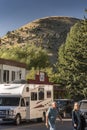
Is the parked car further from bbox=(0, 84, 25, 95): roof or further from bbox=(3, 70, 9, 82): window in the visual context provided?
bbox=(3, 70, 9, 82): window

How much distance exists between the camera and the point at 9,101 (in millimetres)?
37562

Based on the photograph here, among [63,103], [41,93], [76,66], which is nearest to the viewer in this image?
[41,93]

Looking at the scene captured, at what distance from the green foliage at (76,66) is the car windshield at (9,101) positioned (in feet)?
75.3

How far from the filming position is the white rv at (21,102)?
3625 centimetres

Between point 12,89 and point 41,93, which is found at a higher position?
point 12,89

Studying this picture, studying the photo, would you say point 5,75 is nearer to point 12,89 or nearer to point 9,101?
point 12,89

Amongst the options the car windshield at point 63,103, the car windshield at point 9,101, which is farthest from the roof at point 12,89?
the car windshield at point 63,103

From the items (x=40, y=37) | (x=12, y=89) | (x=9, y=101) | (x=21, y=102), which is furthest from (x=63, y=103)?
(x=40, y=37)

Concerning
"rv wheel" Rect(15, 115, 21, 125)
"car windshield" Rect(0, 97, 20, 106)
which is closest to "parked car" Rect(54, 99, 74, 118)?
"car windshield" Rect(0, 97, 20, 106)

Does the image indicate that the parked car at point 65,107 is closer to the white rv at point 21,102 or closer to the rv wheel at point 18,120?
the white rv at point 21,102

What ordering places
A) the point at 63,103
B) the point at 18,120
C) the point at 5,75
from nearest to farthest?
the point at 18,120 → the point at 63,103 → the point at 5,75

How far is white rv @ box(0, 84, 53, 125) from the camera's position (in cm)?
3625

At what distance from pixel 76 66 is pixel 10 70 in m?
9.12

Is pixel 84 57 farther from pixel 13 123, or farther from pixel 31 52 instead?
pixel 31 52
